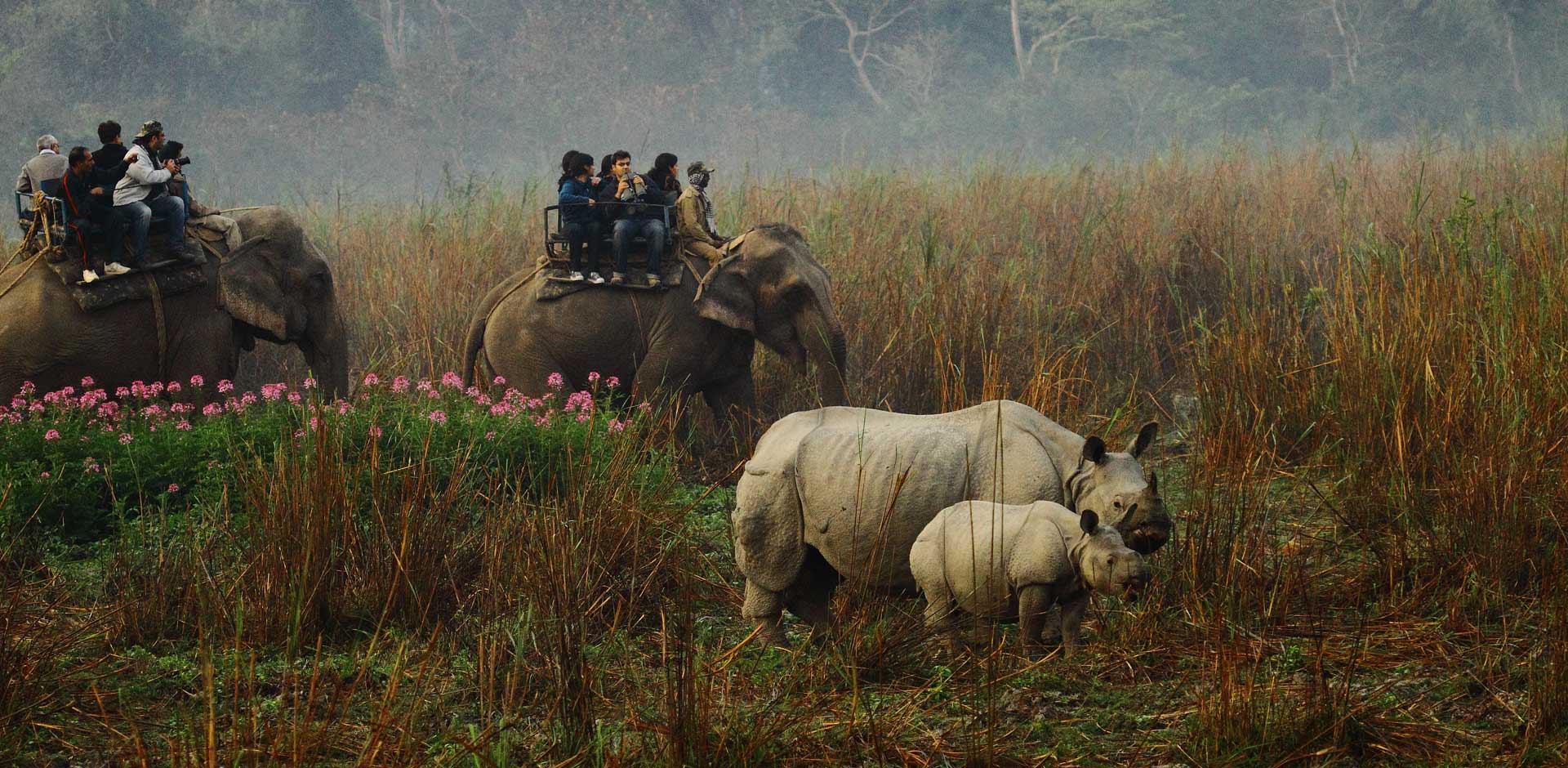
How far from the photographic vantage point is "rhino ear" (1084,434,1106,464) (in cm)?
473

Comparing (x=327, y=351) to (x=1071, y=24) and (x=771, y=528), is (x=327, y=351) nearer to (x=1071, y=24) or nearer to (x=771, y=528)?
(x=771, y=528)

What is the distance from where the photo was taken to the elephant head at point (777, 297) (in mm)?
8203

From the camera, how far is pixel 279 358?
10.7 m

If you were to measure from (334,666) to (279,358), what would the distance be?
20.4ft

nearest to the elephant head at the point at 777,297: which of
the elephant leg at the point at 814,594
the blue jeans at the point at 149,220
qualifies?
the blue jeans at the point at 149,220

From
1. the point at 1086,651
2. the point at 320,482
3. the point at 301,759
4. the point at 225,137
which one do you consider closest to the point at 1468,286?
the point at 1086,651

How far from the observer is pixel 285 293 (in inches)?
349

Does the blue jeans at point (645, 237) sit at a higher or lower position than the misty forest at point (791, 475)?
higher

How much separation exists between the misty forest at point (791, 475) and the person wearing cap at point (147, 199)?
24mm

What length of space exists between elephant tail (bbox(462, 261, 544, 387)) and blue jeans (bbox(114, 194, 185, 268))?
1.58 meters

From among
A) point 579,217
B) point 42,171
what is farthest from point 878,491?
point 42,171

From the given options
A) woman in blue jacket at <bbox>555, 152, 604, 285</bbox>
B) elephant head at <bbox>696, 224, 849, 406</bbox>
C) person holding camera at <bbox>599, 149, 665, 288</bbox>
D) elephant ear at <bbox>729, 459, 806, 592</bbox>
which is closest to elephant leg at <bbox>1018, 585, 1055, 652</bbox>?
elephant ear at <bbox>729, 459, 806, 592</bbox>

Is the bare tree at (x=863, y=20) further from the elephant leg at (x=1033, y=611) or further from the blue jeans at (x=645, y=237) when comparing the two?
the elephant leg at (x=1033, y=611)

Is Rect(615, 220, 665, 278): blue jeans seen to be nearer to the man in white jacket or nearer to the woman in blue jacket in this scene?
the woman in blue jacket
